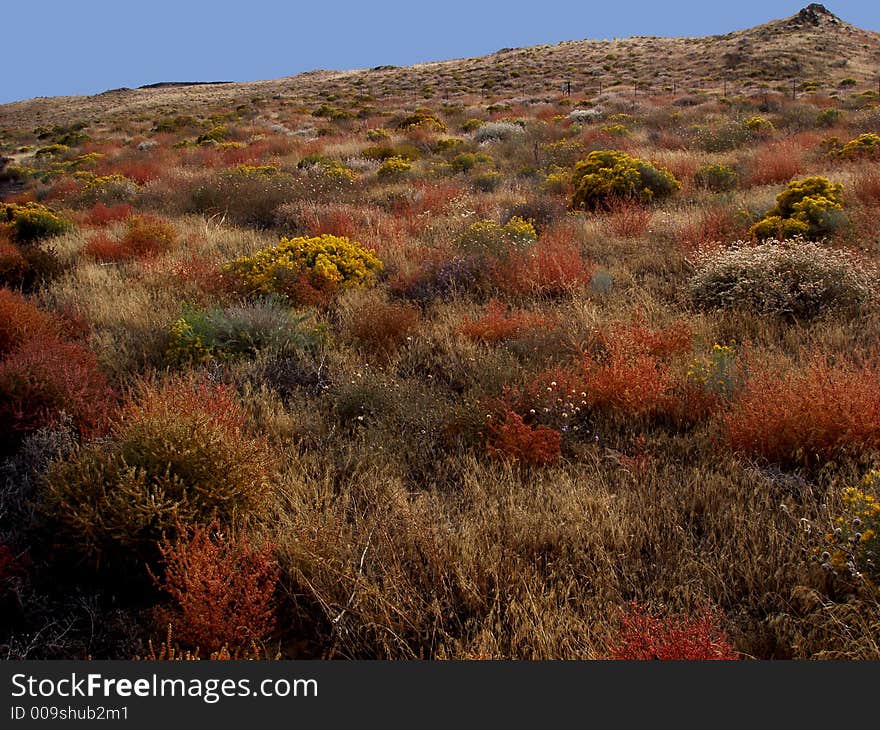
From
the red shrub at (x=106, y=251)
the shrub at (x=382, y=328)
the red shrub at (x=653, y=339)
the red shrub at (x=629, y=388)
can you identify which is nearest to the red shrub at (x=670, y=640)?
the red shrub at (x=629, y=388)

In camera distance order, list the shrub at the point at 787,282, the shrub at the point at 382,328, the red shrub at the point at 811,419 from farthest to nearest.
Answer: the shrub at the point at 382,328 → the shrub at the point at 787,282 → the red shrub at the point at 811,419

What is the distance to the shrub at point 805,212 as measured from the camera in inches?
277

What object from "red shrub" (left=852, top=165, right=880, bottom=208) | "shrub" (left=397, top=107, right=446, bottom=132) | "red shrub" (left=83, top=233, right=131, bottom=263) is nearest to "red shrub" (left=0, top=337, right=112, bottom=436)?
"red shrub" (left=83, top=233, right=131, bottom=263)

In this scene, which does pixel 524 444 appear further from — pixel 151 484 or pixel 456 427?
pixel 151 484

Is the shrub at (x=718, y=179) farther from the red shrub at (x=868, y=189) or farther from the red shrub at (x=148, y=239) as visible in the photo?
the red shrub at (x=148, y=239)

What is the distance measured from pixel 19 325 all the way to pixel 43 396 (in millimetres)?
1677

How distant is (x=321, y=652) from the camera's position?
8.46 ft

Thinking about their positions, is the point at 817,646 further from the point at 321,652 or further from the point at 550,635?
the point at 321,652

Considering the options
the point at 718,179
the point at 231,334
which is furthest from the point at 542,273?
the point at 718,179

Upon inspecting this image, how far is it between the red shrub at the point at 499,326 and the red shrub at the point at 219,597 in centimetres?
305

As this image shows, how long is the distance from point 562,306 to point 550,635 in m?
3.93

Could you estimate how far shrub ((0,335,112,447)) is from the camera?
3.75m

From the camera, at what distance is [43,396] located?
384 centimetres

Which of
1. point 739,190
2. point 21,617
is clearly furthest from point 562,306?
point 739,190
